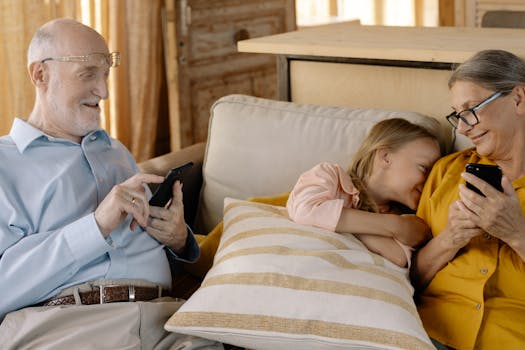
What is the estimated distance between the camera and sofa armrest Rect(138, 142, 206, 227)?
2.50 metres

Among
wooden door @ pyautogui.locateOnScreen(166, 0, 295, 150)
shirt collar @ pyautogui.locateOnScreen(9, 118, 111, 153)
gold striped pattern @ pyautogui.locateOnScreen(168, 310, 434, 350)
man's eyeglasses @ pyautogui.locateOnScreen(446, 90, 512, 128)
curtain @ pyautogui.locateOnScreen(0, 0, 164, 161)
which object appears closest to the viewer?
gold striped pattern @ pyautogui.locateOnScreen(168, 310, 434, 350)

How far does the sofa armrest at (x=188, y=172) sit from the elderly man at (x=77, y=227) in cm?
30

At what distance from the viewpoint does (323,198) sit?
1.98m

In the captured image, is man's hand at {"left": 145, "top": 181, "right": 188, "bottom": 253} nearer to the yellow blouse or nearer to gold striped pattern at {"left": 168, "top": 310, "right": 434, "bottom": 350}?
gold striped pattern at {"left": 168, "top": 310, "right": 434, "bottom": 350}

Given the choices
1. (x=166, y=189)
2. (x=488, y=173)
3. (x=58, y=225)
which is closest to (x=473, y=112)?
(x=488, y=173)

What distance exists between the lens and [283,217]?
2025 mm

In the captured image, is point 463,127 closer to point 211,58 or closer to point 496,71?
point 496,71

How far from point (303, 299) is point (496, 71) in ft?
2.23

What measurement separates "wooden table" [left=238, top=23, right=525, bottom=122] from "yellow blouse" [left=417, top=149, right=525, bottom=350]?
1.68 ft

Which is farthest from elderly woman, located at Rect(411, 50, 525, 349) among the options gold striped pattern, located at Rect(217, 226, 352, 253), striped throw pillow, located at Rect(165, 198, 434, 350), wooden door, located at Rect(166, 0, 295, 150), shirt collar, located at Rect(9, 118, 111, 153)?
wooden door, located at Rect(166, 0, 295, 150)

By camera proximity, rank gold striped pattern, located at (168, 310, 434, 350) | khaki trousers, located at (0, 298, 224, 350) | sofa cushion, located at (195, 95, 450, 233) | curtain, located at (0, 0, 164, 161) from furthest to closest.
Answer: curtain, located at (0, 0, 164, 161), sofa cushion, located at (195, 95, 450, 233), khaki trousers, located at (0, 298, 224, 350), gold striped pattern, located at (168, 310, 434, 350)

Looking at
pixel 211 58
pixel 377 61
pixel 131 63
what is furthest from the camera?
pixel 211 58

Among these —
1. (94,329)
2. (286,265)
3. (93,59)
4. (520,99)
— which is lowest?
(94,329)

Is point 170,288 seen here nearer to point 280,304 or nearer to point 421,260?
point 280,304
